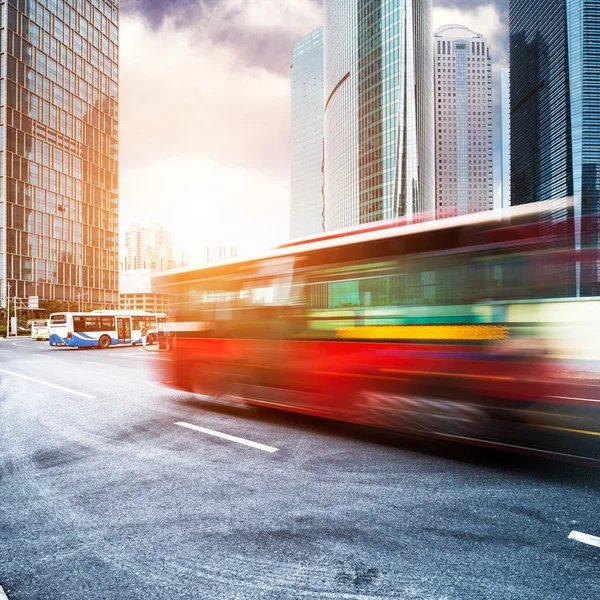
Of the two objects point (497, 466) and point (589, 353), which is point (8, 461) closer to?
point (497, 466)

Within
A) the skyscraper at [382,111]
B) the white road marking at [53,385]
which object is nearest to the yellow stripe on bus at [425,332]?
the white road marking at [53,385]

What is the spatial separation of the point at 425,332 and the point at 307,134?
166 meters

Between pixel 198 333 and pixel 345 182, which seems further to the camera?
pixel 345 182

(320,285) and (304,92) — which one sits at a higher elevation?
(304,92)

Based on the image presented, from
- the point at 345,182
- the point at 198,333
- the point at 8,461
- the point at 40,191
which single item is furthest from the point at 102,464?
the point at 40,191

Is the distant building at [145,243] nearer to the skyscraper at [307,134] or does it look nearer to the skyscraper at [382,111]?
the skyscraper at [307,134]

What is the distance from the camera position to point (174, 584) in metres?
2.56

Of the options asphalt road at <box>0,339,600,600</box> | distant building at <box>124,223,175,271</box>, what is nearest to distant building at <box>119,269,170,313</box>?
distant building at <box>124,223,175,271</box>

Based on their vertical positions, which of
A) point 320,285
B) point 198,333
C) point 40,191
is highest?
point 40,191

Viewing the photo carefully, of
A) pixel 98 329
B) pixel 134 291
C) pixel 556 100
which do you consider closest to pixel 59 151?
pixel 134 291

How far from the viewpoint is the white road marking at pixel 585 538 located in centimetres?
295

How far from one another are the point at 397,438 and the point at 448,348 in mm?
1620

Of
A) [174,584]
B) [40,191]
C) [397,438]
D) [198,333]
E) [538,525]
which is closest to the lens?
[174,584]

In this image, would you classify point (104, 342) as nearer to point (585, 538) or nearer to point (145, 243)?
point (585, 538)
